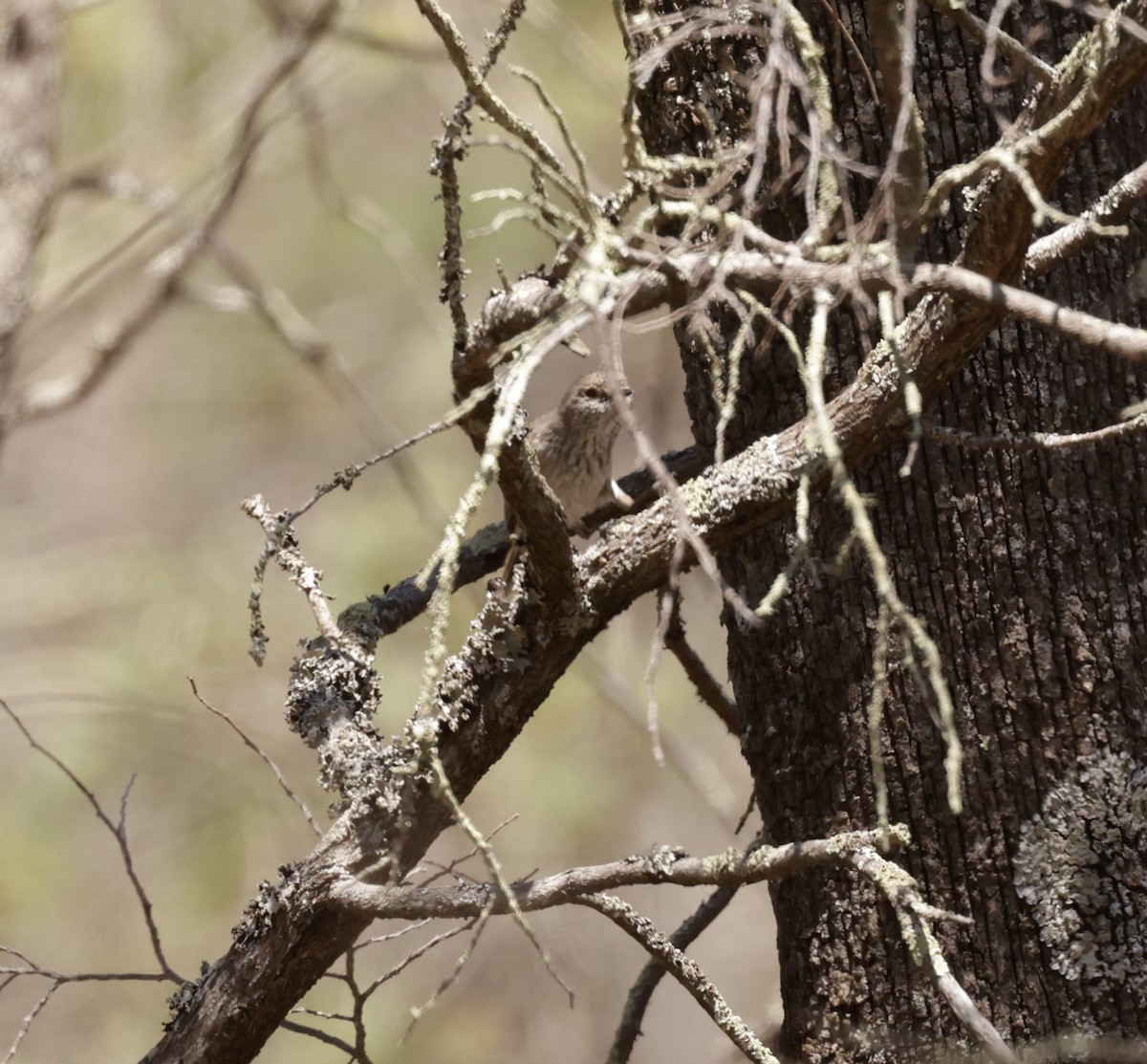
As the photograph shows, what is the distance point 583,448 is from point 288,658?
308 cm

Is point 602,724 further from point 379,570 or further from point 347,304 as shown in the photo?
point 347,304

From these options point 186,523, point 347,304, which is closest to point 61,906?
point 186,523

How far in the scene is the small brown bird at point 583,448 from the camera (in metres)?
3.34

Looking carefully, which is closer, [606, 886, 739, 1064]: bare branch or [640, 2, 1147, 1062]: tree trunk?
[640, 2, 1147, 1062]: tree trunk

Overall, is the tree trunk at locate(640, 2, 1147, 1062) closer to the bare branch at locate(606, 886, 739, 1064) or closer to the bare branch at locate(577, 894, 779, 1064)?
the bare branch at locate(577, 894, 779, 1064)

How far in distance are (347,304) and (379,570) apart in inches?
62.0

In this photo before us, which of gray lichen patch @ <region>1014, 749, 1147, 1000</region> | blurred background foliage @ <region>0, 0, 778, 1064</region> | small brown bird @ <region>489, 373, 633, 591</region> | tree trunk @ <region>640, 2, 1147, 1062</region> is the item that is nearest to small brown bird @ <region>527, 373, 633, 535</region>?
small brown bird @ <region>489, 373, 633, 591</region>

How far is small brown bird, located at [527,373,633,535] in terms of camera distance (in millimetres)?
3336

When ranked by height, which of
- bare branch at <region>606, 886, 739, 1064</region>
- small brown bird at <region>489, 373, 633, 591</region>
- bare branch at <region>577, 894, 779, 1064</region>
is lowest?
bare branch at <region>577, 894, 779, 1064</region>

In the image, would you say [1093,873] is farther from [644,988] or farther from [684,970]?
[644,988]

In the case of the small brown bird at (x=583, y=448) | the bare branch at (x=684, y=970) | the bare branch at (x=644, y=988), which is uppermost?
the small brown bird at (x=583, y=448)

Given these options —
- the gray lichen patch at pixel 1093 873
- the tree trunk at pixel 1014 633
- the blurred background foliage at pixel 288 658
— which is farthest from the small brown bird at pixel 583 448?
the gray lichen patch at pixel 1093 873

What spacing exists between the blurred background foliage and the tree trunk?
9.69 feet

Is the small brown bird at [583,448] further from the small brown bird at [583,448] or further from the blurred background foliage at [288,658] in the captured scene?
the blurred background foliage at [288,658]
